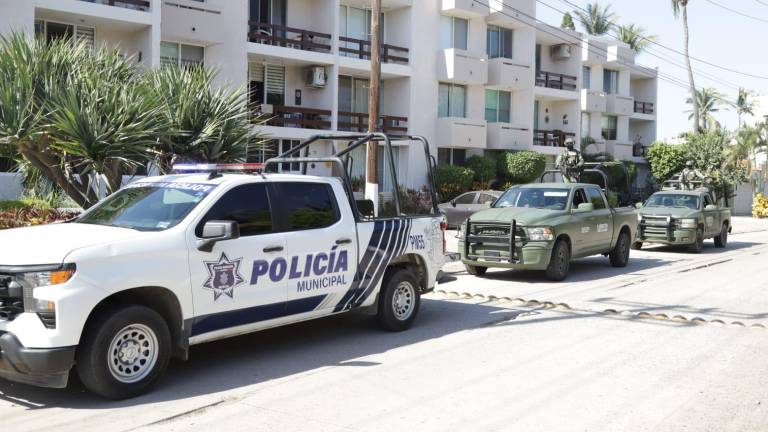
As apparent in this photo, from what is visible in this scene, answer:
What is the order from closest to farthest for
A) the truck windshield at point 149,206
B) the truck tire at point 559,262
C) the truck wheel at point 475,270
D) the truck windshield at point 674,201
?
the truck windshield at point 149,206
the truck tire at point 559,262
the truck wheel at point 475,270
the truck windshield at point 674,201

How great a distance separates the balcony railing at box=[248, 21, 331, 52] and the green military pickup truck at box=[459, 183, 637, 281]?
1364cm

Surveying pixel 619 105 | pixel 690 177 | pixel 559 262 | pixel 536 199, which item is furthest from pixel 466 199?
pixel 619 105

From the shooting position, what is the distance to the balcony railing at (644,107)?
5025 cm

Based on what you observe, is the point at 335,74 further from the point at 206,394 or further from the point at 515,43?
the point at 206,394

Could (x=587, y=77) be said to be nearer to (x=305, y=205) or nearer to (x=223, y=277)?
(x=305, y=205)

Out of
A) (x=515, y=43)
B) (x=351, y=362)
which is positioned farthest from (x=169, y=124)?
(x=515, y=43)

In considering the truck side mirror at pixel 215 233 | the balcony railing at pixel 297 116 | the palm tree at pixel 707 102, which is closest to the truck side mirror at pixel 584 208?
the truck side mirror at pixel 215 233

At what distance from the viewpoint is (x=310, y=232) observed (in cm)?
777

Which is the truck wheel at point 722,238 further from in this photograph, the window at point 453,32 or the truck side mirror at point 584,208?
the window at point 453,32

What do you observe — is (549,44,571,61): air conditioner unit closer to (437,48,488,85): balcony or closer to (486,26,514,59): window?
(486,26,514,59): window

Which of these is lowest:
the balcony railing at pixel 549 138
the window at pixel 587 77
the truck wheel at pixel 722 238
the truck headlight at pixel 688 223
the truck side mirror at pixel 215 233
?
the truck wheel at pixel 722 238

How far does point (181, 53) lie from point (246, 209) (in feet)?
60.5

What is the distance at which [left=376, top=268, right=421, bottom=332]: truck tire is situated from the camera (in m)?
8.93

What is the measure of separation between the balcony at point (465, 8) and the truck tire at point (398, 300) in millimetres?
24547
